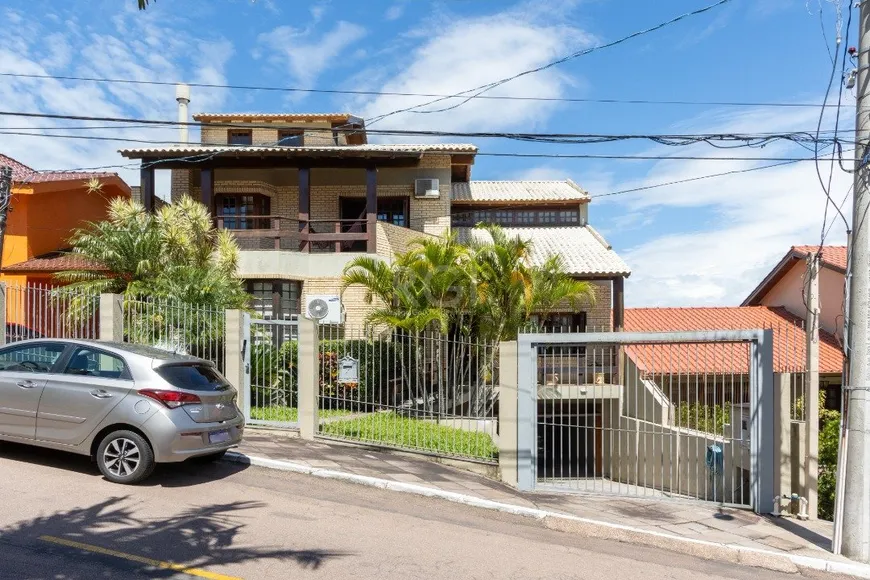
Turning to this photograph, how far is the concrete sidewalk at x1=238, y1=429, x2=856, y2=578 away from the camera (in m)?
6.90

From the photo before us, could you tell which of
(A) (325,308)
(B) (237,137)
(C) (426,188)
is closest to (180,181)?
(B) (237,137)

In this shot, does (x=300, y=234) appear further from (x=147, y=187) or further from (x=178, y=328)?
(x=178, y=328)

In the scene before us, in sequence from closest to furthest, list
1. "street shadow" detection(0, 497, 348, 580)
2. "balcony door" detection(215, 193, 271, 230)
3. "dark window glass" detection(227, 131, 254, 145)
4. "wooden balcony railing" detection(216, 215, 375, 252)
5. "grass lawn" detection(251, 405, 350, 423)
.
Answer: "street shadow" detection(0, 497, 348, 580) < "grass lawn" detection(251, 405, 350, 423) < "wooden balcony railing" detection(216, 215, 375, 252) < "balcony door" detection(215, 193, 271, 230) < "dark window glass" detection(227, 131, 254, 145)

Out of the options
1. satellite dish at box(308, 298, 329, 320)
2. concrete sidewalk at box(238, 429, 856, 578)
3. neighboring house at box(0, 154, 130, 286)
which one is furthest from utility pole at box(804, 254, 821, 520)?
neighboring house at box(0, 154, 130, 286)

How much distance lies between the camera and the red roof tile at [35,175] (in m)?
17.5

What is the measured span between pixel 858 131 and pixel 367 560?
248 inches

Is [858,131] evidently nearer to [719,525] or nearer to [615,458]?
[719,525]

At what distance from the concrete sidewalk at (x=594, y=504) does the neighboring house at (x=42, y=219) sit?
28.5 ft

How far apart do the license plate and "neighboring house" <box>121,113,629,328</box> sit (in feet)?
22.9

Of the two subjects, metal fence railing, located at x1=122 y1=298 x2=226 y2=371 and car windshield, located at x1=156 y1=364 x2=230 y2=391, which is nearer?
car windshield, located at x1=156 y1=364 x2=230 y2=391

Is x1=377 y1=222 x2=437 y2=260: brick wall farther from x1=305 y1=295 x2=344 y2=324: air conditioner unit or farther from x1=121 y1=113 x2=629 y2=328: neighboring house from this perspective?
x1=305 y1=295 x2=344 y2=324: air conditioner unit

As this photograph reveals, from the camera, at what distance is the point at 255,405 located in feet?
35.2

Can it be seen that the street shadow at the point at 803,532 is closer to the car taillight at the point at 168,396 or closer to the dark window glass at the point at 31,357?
the car taillight at the point at 168,396

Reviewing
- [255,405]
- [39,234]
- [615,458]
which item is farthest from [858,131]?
[39,234]
